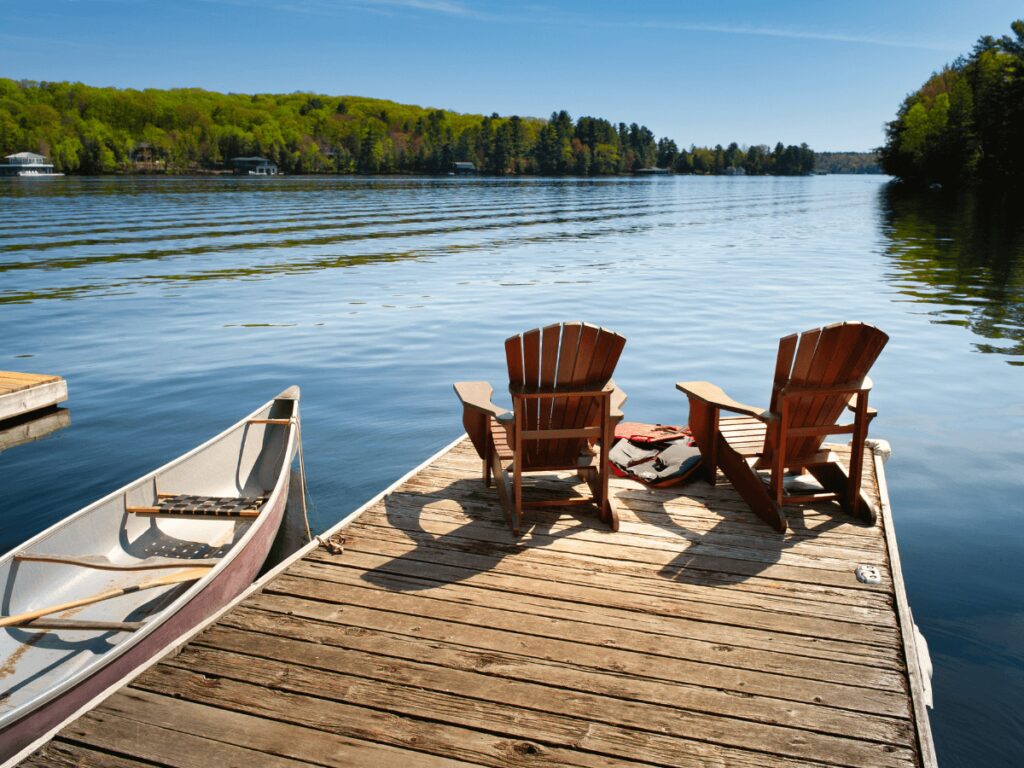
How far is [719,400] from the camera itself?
498cm

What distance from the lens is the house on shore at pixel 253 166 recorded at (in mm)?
141375

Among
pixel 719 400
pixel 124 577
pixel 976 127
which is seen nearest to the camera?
pixel 124 577

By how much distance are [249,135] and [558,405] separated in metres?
153

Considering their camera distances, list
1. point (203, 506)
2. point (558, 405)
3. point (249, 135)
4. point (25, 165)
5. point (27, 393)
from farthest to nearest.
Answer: point (249, 135), point (25, 165), point (27, 393), point (203, 506), point (558, 405)

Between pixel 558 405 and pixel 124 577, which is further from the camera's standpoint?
pixel 558 405

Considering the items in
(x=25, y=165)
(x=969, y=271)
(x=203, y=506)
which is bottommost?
(x=203, y=506)

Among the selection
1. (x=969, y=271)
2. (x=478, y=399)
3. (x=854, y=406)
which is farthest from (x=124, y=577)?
(x=969, y=271)

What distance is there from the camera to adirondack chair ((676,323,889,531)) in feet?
14.5

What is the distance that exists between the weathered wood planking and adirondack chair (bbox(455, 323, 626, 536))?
6933mm

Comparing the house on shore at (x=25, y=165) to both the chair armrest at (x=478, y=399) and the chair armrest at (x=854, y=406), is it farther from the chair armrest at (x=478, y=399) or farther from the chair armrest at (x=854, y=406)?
the chair armrest at (x=854, y=406)

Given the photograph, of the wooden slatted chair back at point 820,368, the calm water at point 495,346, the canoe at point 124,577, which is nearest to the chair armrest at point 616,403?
the wooden slatted chair back at point 820,368

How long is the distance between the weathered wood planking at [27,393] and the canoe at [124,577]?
464cm

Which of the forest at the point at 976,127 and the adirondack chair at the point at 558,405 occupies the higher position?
the forest at the point at 976,127

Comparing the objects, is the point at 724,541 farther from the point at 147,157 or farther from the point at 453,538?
the point at 147,157
